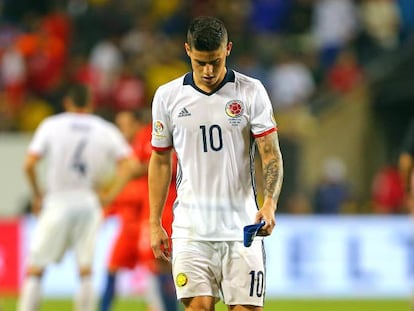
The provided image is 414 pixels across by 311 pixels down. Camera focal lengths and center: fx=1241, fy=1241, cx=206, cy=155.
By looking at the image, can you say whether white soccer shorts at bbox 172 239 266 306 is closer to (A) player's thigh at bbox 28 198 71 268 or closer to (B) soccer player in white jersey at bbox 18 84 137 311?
(B) soccer player in white jersey at bbox 18 84 137 311

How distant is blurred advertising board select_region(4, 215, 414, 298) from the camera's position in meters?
16.9

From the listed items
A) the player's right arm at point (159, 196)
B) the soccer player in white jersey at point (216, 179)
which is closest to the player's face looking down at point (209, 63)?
the soccer player in white jersey at point (216, 179)

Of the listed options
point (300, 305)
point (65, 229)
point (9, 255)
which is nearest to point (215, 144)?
point (65, 229)

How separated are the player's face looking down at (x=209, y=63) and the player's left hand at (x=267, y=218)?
0.81 m

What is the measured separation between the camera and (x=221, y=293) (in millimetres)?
7410

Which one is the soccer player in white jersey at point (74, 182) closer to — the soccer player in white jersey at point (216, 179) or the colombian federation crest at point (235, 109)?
the soccer player in white jersey at point (216, 179)

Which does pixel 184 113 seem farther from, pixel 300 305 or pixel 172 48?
pixel 172 48

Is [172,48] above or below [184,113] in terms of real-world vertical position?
above

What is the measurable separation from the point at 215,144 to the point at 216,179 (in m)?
0.21

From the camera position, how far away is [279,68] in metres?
20.7

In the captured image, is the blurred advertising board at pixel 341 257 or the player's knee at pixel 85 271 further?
the blurred advertising board at pixel 341 257

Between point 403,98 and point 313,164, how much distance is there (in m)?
2.15

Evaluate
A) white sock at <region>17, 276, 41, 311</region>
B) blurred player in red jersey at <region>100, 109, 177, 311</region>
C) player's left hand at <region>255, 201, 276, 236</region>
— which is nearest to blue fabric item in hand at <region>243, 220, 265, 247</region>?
player's left hand at <region>255, 201, 276, 236</region>

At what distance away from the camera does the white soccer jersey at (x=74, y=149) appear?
11195 mm
